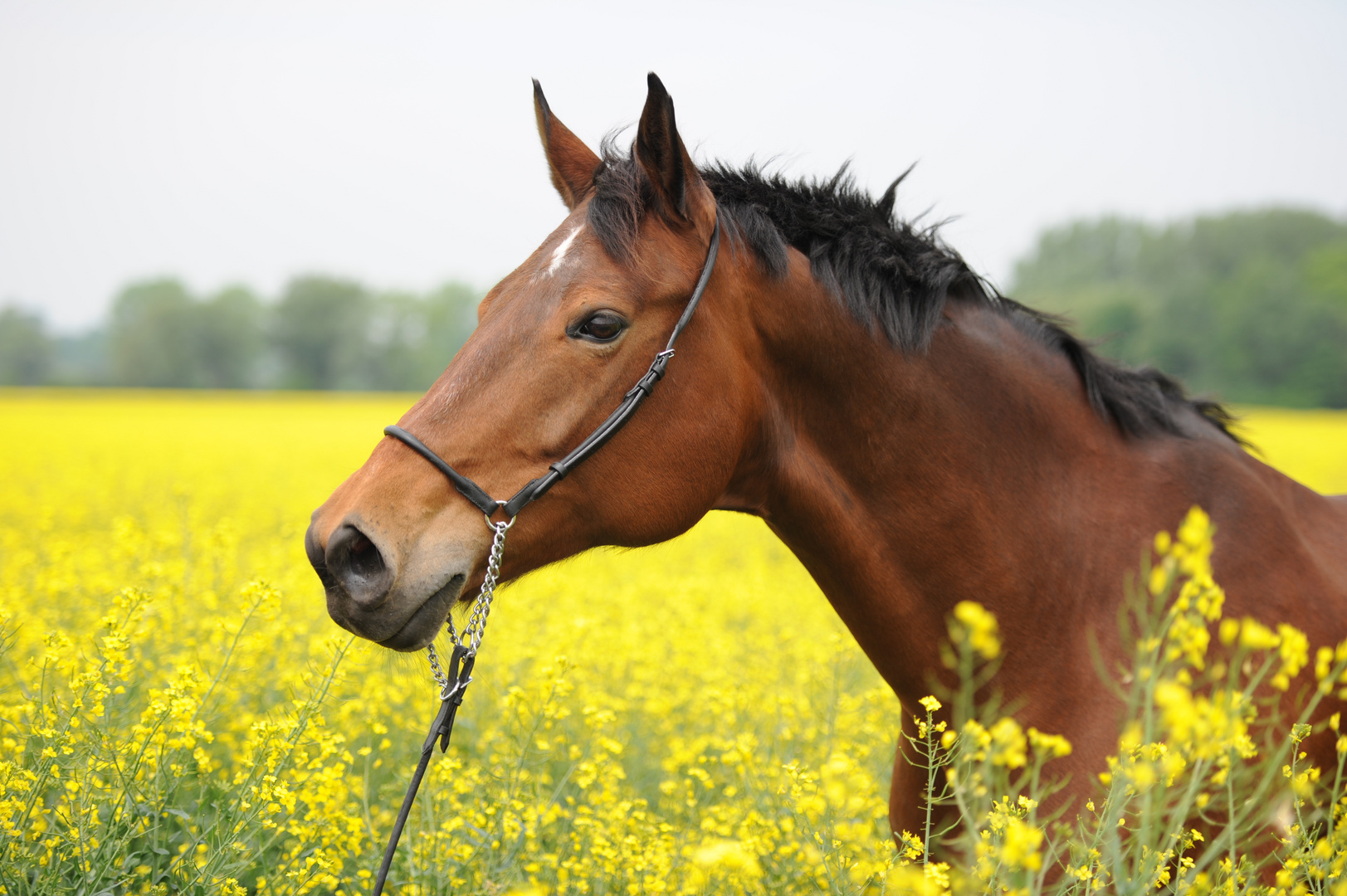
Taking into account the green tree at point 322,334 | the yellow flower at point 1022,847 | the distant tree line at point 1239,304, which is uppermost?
the distant tree line at point 1239,304

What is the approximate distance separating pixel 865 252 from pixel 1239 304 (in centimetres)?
4992

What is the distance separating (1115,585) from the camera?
2469mm

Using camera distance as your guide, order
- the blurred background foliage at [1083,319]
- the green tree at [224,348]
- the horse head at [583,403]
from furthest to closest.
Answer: the green tree at [224,348] → the blurred background foliage at [1083,319] → the horse head at [583,403]

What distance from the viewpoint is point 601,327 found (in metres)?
2.23

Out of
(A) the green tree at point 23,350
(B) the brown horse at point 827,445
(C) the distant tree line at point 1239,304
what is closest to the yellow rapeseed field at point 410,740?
(B) the brown horse at point 827,445

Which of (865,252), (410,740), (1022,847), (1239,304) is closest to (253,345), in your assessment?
Result: (1239,304)

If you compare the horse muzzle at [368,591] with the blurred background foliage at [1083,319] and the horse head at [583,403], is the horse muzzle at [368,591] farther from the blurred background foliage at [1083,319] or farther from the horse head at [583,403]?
the blurred background foliage at [1083,319]

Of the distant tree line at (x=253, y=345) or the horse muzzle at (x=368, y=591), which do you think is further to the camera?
the distant tree line at (x=253, y=345)

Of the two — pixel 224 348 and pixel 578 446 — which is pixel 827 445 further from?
pixel 224 348

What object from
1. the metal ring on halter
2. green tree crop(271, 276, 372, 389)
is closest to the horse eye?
the metal ring on halter

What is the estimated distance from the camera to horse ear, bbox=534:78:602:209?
8.63ft

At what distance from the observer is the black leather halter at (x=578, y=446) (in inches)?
83.1

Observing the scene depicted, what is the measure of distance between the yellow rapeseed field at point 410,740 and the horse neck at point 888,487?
1.64ft

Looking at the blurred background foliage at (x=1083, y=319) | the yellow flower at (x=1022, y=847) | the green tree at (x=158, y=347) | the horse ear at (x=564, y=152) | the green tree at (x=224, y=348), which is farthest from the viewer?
the green tree at (x=224, y=348)
